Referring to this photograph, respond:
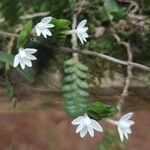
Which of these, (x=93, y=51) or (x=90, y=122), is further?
(x=93, y=51)

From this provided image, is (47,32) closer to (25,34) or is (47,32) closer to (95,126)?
(25,34)

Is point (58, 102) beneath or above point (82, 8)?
beneath

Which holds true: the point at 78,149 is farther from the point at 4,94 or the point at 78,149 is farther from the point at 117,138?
the point at 4,94

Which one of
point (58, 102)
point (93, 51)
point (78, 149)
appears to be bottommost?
point (78, 149)

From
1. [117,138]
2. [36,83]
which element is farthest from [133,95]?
[36,83]

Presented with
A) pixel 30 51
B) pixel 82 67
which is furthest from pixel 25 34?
pixel 82 67

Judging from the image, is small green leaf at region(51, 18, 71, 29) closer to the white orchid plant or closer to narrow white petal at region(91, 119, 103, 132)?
the white orchid plant

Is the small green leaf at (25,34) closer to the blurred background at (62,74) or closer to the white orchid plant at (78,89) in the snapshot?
the white orchid plant at (78,89)

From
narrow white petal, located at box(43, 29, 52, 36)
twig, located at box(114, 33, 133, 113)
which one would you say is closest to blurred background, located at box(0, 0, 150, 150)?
twig, located at box(114, 33, 133, 113)

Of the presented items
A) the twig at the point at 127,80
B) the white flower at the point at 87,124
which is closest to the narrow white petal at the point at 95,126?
the white flower at the point at 87,124
